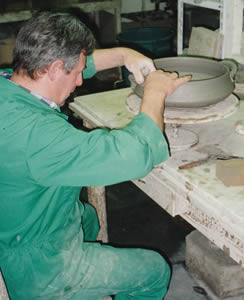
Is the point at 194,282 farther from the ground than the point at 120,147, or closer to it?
closer to it

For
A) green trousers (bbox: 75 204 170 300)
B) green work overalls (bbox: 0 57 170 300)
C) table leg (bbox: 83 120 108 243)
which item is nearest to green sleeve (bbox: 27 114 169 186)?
green work overalls (bbox: 0 57 170 300)

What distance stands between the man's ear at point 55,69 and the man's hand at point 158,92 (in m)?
0.31

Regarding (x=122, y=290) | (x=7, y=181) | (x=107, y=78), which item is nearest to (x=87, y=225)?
(x=122, y=290)

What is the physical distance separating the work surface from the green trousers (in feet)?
0.86

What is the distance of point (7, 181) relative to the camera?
1363 millimetres

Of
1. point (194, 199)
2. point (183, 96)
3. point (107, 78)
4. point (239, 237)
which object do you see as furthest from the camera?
point (107, 78)

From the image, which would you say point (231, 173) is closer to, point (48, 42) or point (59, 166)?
point (59, 166)

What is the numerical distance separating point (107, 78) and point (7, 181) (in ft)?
13.3

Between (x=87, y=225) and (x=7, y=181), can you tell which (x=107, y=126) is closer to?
(x=87, y=225)

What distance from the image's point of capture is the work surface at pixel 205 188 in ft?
4.09

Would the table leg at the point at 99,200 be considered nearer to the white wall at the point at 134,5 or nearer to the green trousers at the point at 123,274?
the green trousers at the point at 123,274

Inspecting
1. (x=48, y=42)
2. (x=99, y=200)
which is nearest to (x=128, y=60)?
(x=48, y=42)

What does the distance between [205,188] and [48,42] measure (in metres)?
0.73

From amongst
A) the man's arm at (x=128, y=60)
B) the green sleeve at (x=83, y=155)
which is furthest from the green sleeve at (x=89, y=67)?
the green sleeve at (x=83, y=155)
